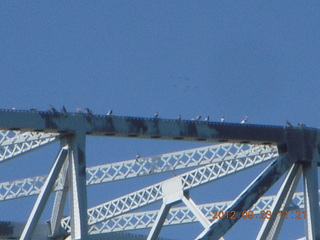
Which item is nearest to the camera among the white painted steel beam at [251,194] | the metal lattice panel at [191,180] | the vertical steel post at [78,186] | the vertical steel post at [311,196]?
the vertical steel post at [78,186]

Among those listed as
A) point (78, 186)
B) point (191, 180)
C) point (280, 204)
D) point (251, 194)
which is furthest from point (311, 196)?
point (191, 180)

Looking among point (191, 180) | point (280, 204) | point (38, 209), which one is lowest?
point (38, 209)

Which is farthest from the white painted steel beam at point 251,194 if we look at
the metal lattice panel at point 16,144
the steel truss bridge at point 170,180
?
the metal lattice panel at point 16,144

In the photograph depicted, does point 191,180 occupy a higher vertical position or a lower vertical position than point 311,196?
higher

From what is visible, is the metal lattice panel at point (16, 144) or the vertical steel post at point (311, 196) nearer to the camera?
the vertical steel post at point (311, 196)

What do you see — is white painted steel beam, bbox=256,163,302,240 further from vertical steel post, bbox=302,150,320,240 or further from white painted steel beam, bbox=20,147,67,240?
white painted steel beam, bbox=20,147,67,240

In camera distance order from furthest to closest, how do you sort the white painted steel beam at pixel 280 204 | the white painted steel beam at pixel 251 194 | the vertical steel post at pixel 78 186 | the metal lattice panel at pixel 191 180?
the metal lattice panel at pixel 191 180 → the white painted steel beam at pixel 280 204 → the white painted steel beam at pixel 251 194 → the vertical steel post at pixel 78 186

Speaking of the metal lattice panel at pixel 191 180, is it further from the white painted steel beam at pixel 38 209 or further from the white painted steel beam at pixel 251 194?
the white painted steel beam at pixel 38 209

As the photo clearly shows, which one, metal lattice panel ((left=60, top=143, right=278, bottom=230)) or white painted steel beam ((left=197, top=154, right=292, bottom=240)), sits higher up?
metal lattice panel ((left=60, top=143, right=278, bottom=230))

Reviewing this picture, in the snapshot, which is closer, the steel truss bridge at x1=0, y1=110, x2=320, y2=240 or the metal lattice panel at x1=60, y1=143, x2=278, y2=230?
the steel truss bridge at x1=0, y1=110, x2=320, y2=240

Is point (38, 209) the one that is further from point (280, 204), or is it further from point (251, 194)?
point (280, 204)

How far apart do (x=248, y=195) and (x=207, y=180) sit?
9.76 meters

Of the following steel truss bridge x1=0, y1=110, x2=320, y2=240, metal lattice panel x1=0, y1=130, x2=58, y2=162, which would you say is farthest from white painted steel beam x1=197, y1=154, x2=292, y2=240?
metal lattice panel x1=0, y1=130, x2=58, y2=162

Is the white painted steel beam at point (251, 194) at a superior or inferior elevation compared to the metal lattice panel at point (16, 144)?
inferior
